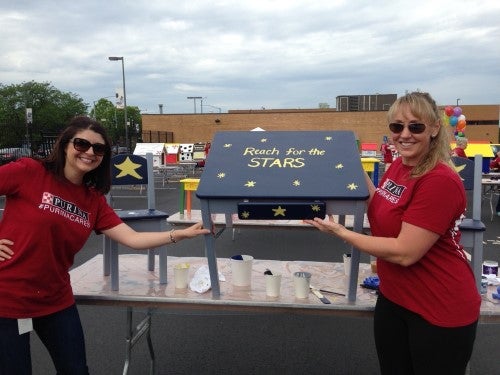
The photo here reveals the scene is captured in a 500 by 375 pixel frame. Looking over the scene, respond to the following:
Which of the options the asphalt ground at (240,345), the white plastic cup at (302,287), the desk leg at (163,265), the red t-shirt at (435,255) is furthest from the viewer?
the asphalt ground at (240,345)

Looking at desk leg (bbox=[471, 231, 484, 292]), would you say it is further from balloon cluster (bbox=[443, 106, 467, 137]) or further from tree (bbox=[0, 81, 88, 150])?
tree (bbox=[0, 81, 88, 150])

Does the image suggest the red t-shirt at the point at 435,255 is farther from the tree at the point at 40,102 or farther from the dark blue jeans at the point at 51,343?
the tree at the point at 40,102

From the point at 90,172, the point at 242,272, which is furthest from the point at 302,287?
the point at 90,172

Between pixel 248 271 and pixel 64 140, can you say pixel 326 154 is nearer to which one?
pixel 248 271

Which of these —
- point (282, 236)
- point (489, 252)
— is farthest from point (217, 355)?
point (489, 252)

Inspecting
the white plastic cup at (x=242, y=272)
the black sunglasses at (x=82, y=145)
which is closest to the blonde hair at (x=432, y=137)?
the white plastic cup at (x=242, y=272)

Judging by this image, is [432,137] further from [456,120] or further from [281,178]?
[456,120]

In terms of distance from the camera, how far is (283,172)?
2354mm

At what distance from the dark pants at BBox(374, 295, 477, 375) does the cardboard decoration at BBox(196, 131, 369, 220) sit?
56 cm

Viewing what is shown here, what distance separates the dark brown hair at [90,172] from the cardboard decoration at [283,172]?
1.63 ft

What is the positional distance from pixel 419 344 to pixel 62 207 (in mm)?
1636

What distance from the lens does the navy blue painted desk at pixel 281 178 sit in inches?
85.2

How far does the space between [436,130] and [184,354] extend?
8.96ft

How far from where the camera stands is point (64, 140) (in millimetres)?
2178
